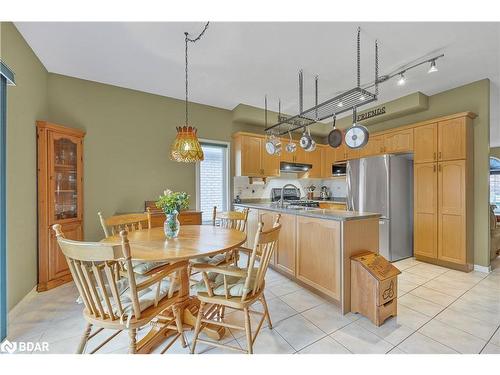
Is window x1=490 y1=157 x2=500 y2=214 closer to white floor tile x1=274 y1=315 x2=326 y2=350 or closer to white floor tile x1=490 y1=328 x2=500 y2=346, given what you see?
white floor tile x1=490 y1=328 x2=500 y2=346

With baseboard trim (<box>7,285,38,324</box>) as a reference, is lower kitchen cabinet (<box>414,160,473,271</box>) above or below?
above

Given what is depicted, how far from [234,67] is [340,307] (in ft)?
9.92

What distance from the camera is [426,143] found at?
3.58m

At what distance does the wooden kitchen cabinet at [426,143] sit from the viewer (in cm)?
348

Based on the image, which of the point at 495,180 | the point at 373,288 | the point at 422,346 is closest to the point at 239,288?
the point at 373,288

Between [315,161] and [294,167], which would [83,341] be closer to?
[294,167]

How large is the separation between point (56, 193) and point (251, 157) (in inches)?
118

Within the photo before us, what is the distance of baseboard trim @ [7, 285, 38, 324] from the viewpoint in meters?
2.02

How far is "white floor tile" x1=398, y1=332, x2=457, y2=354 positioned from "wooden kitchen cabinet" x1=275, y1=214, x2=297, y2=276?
128 cm

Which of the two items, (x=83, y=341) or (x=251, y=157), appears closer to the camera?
(x=83, y=341)

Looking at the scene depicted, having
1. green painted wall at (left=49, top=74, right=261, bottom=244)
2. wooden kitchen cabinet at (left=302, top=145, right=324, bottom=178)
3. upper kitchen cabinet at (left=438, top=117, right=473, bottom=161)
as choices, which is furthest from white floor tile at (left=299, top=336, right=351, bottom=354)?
wooden kitchen cabinet at (left=302, top=145, right=324, bottom=178)

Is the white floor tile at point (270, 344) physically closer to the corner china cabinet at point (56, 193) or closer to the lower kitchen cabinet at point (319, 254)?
the lower kitchen cabinet at point (319, 254)
